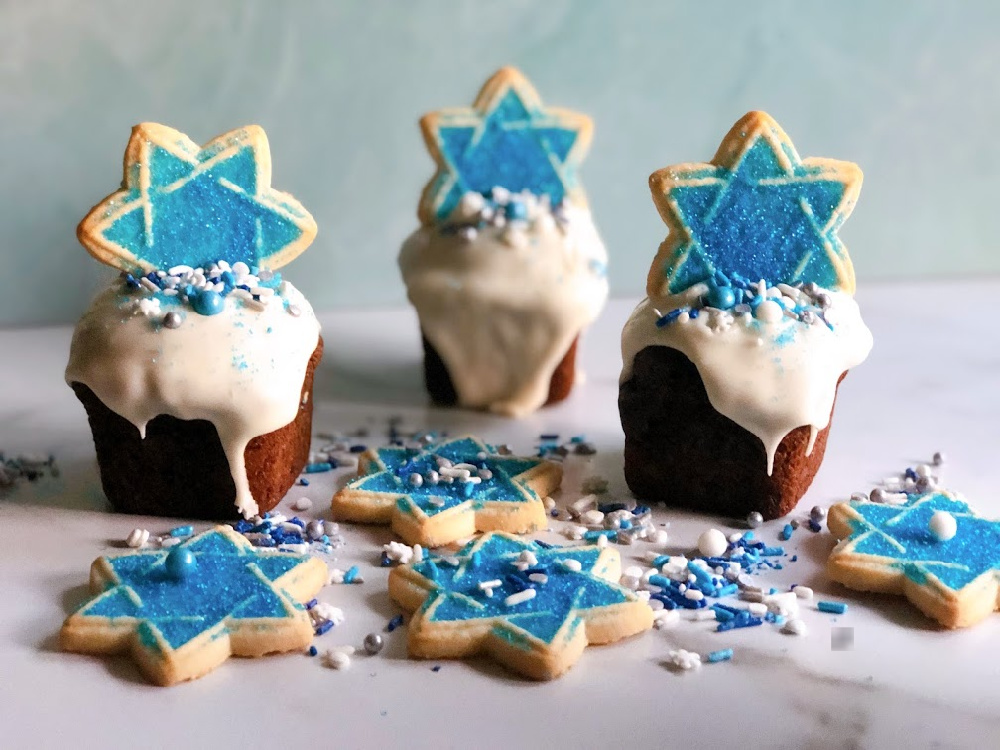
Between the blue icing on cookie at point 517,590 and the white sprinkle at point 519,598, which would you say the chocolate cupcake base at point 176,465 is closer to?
the blue icing on cookie at point 517,590

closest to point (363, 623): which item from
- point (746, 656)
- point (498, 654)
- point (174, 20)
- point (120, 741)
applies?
point (498, 654)

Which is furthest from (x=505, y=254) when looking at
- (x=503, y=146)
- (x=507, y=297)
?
(x=503, y=146)

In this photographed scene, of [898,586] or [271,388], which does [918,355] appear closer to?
[898,586]

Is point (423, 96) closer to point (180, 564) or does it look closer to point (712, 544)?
point (712, 544)

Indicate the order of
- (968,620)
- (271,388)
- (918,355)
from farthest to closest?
(918,355) < (271,388) < (968,620)

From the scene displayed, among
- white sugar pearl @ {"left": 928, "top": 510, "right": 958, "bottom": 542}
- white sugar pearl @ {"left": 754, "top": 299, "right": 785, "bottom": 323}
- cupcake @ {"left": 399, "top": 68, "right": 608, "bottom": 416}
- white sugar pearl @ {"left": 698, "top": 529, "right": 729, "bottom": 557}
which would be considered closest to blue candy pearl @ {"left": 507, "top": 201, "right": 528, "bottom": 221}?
cupcake @ {"left": 399, "top": 68, "right": 608, "bottom": 416}

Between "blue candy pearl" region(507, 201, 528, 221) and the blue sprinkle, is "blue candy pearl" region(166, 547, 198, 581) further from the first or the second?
"blue candy pearl" region(507, 201, 528, 221)

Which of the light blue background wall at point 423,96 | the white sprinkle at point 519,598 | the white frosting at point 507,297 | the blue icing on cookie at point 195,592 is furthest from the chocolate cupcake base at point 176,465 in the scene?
the light blue background wall at point 423,96
